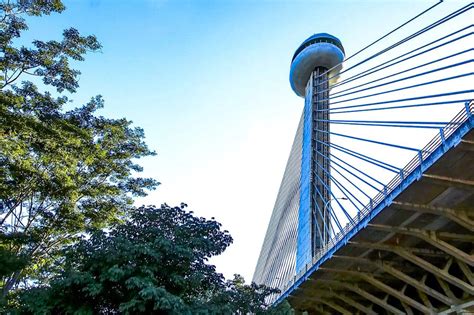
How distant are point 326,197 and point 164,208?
714 inches

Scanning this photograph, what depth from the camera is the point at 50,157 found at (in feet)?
49.9

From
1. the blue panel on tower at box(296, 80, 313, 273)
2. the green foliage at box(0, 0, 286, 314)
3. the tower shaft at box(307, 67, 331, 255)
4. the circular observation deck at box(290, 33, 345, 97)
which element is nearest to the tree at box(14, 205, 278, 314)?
the green foliage at box(0, 0, 286, 314)

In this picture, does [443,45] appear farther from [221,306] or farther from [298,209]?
[298,209]

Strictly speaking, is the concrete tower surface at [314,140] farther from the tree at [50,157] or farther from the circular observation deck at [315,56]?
the tree at [50,157]

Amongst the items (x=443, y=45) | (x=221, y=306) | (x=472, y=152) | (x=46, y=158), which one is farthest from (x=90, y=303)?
(x=443, y=45)

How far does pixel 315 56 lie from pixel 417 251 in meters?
25.9

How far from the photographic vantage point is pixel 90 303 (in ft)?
29.8

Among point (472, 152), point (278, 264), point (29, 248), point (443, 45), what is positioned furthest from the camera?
point (278, 264)

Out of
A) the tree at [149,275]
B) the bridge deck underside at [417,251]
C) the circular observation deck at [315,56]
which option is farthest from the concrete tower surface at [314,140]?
the tree at [149,275]

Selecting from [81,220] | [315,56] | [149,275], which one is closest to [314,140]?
[315,56]

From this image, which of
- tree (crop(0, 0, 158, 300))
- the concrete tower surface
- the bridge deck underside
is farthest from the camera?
the concrete tower surface

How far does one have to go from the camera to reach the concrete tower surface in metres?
25.0

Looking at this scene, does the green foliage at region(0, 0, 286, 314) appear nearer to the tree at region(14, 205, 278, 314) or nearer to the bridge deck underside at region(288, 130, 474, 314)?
the tree at region(14, 205, 278, 314)

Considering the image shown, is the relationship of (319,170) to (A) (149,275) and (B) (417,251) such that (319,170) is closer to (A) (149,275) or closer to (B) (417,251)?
(B) (417,251)
